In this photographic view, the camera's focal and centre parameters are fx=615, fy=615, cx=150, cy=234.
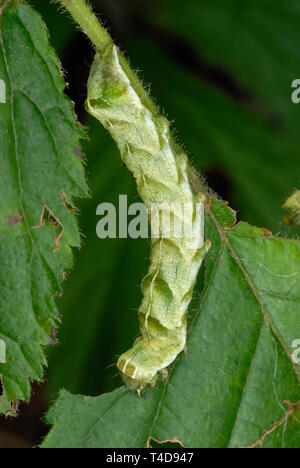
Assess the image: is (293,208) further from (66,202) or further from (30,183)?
(30,183)

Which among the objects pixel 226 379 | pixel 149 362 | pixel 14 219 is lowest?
pixel 149 362

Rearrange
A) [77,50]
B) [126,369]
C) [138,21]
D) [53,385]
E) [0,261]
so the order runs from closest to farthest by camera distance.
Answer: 1. [0,261]
2. [126,369]
3. [53,385]
4. [77,50]
5. [138,21]

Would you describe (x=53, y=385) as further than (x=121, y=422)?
Yes

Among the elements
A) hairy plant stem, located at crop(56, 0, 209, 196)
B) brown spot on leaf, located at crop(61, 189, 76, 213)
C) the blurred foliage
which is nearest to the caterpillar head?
brown spot on leaf, located at crop(61, 189, 76, 213)

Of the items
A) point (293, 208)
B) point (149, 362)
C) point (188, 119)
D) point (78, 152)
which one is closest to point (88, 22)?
point (78, 152)

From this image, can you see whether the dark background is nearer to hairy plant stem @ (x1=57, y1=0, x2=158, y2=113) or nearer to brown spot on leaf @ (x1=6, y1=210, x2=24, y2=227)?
brown spot on leaf @ (x1=6, y1=210, x2=24, y2=227)

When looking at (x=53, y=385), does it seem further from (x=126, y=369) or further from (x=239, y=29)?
(x=239, y=29)

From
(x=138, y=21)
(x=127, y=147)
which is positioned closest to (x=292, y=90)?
(x=138, y=21)

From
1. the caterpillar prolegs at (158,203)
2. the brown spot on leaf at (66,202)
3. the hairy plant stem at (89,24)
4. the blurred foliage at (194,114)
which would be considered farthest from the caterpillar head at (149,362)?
the blurred foliage at (194,114)
